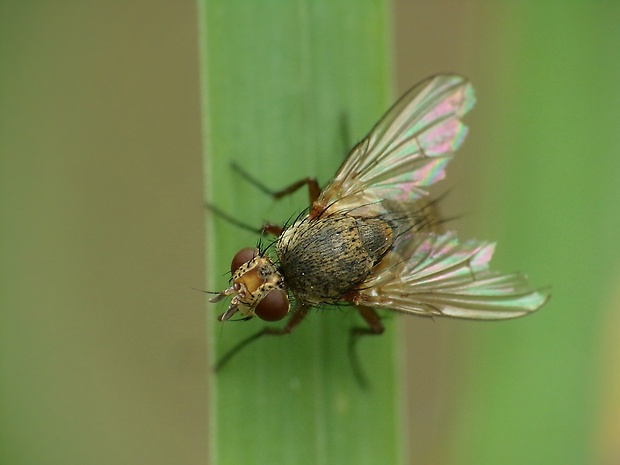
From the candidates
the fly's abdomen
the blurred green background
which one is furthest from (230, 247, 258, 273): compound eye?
the blurred green background

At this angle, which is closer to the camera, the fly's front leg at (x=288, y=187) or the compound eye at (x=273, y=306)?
the compound eye at (x=273, y=306)

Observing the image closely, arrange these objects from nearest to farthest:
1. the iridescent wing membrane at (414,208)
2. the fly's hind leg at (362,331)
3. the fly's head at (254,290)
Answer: the fly's head at (254,290), the iridescent wing membrane at (414,208), the fly's hind leg at (362,331)

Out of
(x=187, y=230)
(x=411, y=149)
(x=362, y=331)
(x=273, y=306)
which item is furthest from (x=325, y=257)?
(x=187, y=230)

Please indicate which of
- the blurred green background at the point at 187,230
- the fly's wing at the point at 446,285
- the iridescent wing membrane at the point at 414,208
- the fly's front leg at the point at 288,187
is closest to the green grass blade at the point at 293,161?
the fly's front leg at the point at 288,187

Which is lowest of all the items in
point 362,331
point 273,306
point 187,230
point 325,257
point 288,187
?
point 362,331

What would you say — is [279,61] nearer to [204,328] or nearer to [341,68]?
[341,68]

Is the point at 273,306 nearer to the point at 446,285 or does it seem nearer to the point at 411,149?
the point at 446,285

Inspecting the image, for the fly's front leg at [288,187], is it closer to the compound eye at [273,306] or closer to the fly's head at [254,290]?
the fly's head at [254,290]
